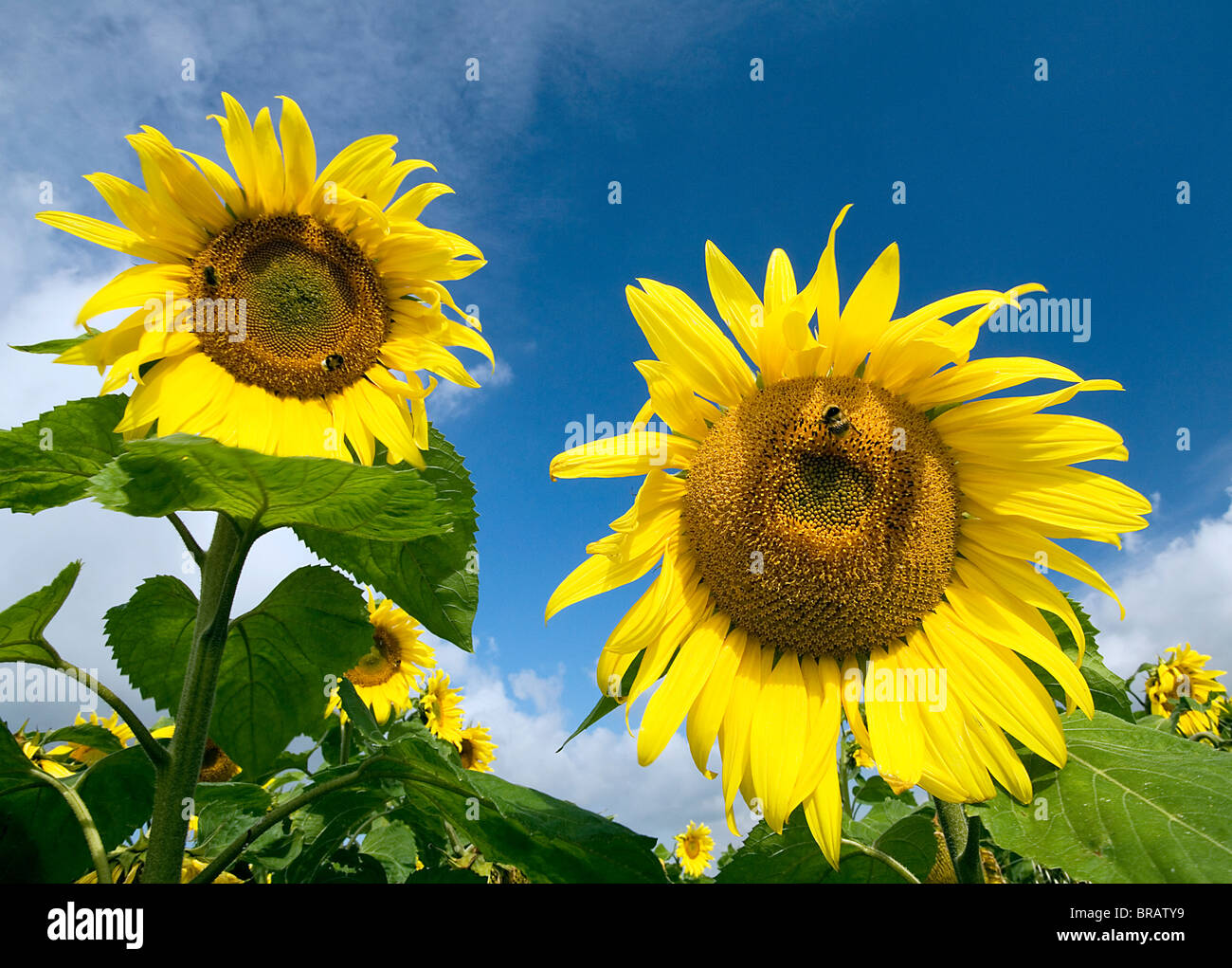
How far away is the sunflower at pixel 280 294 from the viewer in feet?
8.30

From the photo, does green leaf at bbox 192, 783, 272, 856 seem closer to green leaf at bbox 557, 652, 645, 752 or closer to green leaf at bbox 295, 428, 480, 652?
green leaf at bbox 295, 428, 480, 652

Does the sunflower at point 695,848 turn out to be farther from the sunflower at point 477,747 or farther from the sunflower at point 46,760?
the sunflower at point 46,760

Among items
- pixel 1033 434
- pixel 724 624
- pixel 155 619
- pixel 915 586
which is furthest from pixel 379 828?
pixel 1033 434

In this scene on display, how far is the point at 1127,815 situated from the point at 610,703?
127cm

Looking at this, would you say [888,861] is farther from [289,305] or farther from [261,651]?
[289,305]

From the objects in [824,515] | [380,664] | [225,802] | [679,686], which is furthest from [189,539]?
[380,664]

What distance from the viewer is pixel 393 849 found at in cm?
481

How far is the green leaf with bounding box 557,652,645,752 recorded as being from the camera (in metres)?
2.13

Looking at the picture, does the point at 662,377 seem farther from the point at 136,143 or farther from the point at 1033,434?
the point at 136,143

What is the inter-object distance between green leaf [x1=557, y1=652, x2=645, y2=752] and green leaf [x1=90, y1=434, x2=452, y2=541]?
66cm

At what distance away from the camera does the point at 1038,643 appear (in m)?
2.17
